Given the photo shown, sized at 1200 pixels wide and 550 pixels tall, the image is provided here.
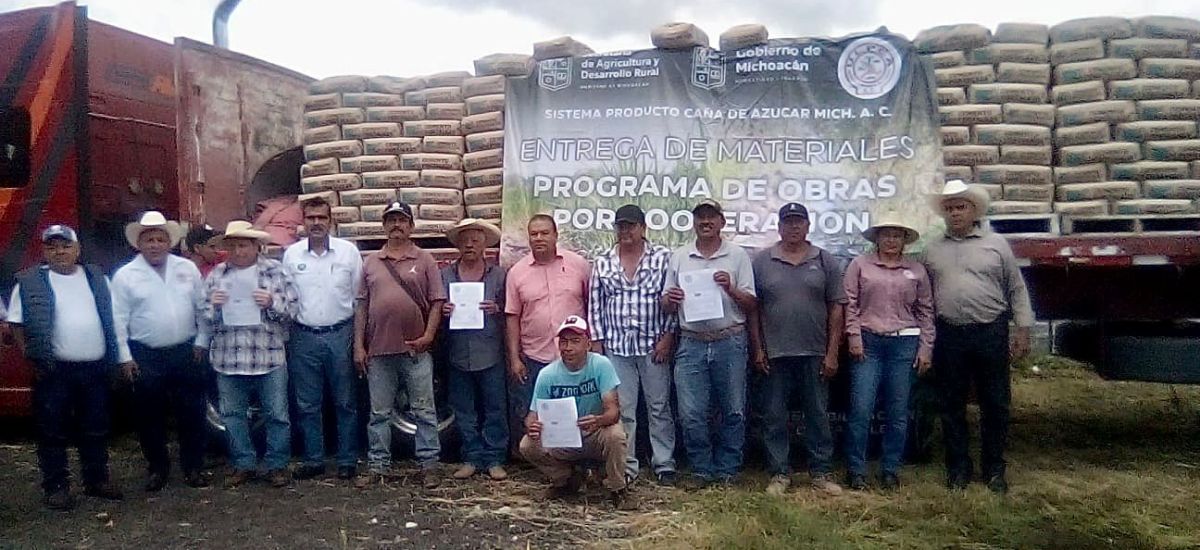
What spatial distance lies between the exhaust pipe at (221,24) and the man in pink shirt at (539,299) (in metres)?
5.91

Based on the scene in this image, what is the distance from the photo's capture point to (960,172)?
234 inches

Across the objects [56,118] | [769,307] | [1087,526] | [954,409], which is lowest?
[1087,526]

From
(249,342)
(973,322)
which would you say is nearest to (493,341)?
(249,342)

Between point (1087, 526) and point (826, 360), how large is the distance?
156 cm

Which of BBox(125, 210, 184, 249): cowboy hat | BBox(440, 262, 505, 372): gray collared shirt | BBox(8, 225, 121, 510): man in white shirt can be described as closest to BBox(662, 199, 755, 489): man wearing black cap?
BBox(440, 262, 505, 372): gray collared shirt

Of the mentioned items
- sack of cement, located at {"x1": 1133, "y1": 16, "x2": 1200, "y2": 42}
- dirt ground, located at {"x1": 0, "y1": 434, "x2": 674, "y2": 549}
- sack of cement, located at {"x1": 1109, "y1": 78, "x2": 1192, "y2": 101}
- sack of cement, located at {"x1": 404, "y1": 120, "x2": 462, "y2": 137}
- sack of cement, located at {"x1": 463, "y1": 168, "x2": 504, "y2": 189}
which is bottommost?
dirt ground, located at {"x1": 0, "y1": 434, "x2": 674, "y2": 549}

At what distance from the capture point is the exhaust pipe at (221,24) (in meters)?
10.2

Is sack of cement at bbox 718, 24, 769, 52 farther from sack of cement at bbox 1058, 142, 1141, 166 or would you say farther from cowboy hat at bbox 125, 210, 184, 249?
cowboy hat at bbox 125, 210, 184, 249

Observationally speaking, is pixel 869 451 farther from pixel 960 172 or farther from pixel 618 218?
pixel 618 218

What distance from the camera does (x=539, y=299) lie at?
19.4 feet

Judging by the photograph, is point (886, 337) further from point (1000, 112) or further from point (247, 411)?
point (247, 411)

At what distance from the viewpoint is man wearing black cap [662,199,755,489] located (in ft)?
18.6

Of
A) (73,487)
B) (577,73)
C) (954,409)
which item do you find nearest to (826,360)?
(954,409)

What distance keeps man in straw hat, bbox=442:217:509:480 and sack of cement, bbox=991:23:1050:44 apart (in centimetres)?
337
